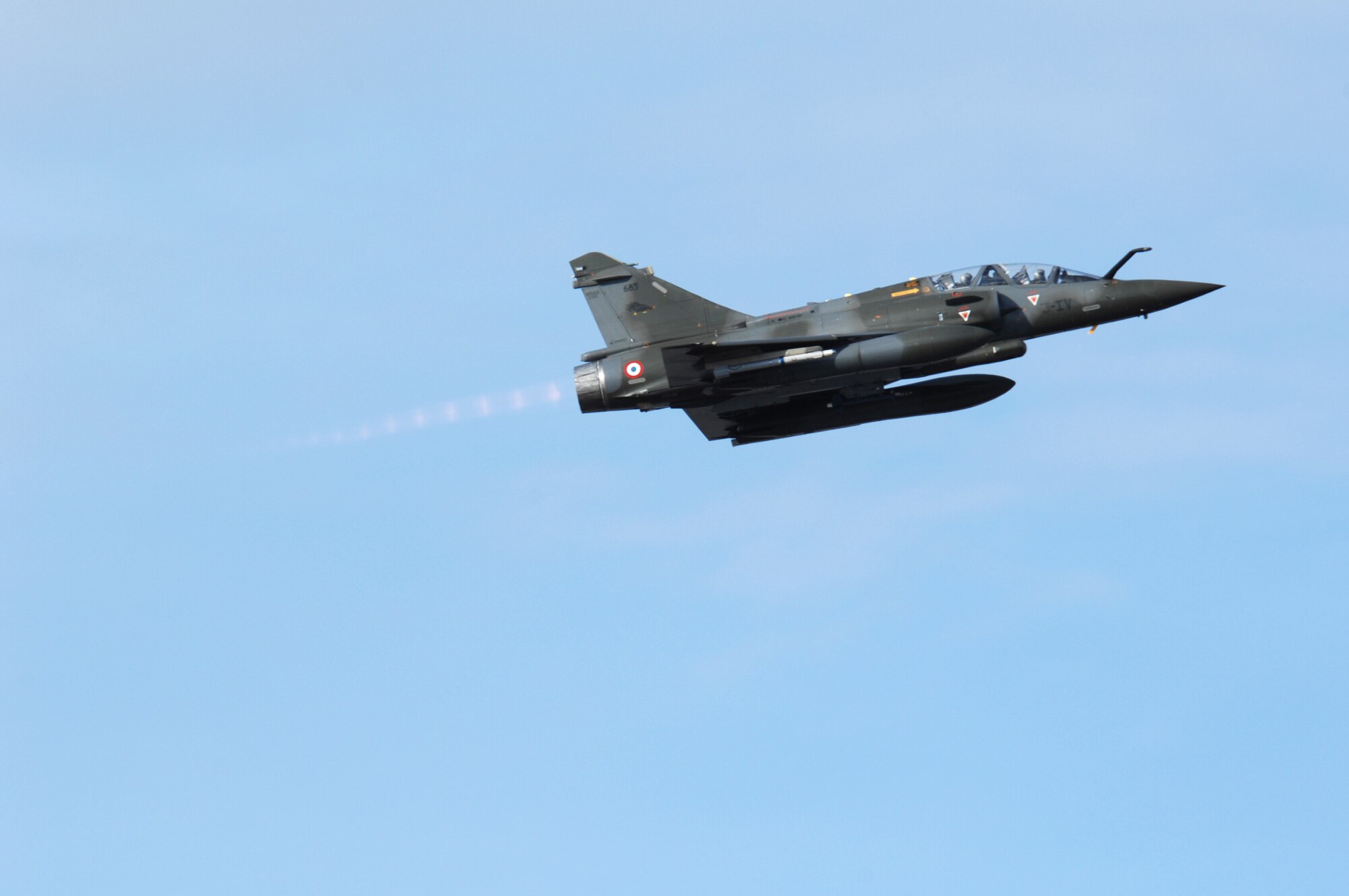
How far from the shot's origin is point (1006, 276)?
3706 centimetres

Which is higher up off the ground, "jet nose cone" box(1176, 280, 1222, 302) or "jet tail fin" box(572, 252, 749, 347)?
"jet tail fin" box(572, 252, 749, 347)

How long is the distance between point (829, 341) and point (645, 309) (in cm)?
481

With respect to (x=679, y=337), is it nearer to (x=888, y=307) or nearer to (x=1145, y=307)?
(x=888, y=307)

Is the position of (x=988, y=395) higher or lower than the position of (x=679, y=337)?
lower

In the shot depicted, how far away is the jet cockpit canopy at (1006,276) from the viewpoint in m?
36.8

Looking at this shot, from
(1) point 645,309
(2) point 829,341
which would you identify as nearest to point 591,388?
(1) point 645,309

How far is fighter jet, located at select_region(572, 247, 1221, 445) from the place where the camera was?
3566 centimetres

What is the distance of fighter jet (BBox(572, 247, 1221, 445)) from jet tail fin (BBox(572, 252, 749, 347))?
0.07 ft

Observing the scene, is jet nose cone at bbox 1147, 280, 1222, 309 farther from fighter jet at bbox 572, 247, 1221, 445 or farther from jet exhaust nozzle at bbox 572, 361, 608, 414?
jet exhaust nozzle at bbox 572, 361, 608, 414

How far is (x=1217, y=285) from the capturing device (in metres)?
36.8

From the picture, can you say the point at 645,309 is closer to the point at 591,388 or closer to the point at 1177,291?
the point at 591,388

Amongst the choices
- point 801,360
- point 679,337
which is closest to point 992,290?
point 801,360

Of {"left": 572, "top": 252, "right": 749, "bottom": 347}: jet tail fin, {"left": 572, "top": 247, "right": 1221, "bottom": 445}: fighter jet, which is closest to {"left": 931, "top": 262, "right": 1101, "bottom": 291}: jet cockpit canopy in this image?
{"left": 572, "top": 247, "right": 1221, "bottom": 445}: fighter jet

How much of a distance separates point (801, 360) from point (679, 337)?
136 inches
